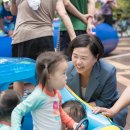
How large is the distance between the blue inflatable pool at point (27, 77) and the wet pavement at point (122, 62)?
61.7 inches

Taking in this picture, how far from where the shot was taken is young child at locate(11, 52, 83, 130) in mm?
2391

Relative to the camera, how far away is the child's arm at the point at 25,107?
2.28m

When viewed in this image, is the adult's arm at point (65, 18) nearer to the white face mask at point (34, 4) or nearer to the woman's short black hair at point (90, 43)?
the white face mask at point (34, 4)

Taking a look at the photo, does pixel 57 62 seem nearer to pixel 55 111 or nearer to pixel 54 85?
pixel 54 85

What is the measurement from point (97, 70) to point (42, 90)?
82 cm

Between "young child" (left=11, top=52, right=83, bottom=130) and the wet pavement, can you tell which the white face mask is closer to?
"young child" (left=11, top=52, right=83, bottom=130)

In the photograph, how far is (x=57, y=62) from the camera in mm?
2428

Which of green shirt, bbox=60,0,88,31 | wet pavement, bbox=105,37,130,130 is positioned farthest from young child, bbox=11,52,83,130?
wet pavement, bbox=105,37,130,130

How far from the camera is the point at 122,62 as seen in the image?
9148 millimetres

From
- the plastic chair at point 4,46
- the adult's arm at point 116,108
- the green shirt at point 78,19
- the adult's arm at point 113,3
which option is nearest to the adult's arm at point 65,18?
the green shirt at point 78,19

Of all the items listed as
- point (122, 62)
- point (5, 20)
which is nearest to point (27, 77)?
point (5, 20)

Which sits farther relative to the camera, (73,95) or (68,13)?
(68,13)

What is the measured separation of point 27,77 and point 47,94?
0.51 meters

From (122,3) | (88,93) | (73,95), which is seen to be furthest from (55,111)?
(122,3)
